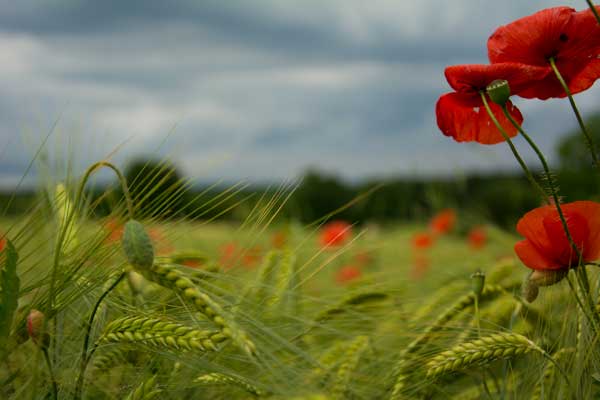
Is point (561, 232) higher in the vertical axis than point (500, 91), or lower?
lower

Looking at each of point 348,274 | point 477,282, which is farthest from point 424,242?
point 477,282

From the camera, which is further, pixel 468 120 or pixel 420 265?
pixel 420 265

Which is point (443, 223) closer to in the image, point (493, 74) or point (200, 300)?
point (493, 74)

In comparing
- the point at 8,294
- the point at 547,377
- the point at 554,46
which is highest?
the point at 554,46


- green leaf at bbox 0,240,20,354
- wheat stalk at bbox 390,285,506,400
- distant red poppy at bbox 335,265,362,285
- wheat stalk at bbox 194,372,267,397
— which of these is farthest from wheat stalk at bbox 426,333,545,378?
distant red poppy at bbox 335,265,362,285

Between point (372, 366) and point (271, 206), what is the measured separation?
10.2 inches

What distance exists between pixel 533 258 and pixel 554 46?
0.24m

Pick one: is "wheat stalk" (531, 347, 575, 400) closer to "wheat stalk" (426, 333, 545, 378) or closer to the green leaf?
"wheat stalk" (426, 333, 545, 378)

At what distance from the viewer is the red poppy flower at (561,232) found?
75 centimetres

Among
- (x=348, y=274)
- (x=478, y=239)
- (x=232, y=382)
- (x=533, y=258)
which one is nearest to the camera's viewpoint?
(x=232, y=382)

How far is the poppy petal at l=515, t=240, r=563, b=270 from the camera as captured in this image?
76cm

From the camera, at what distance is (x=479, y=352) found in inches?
26.8

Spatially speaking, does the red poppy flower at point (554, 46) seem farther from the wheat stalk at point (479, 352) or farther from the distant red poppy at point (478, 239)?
the distant red poppy at point (478, 239)

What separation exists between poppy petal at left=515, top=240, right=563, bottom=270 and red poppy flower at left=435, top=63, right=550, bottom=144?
A: 0.13 meters
